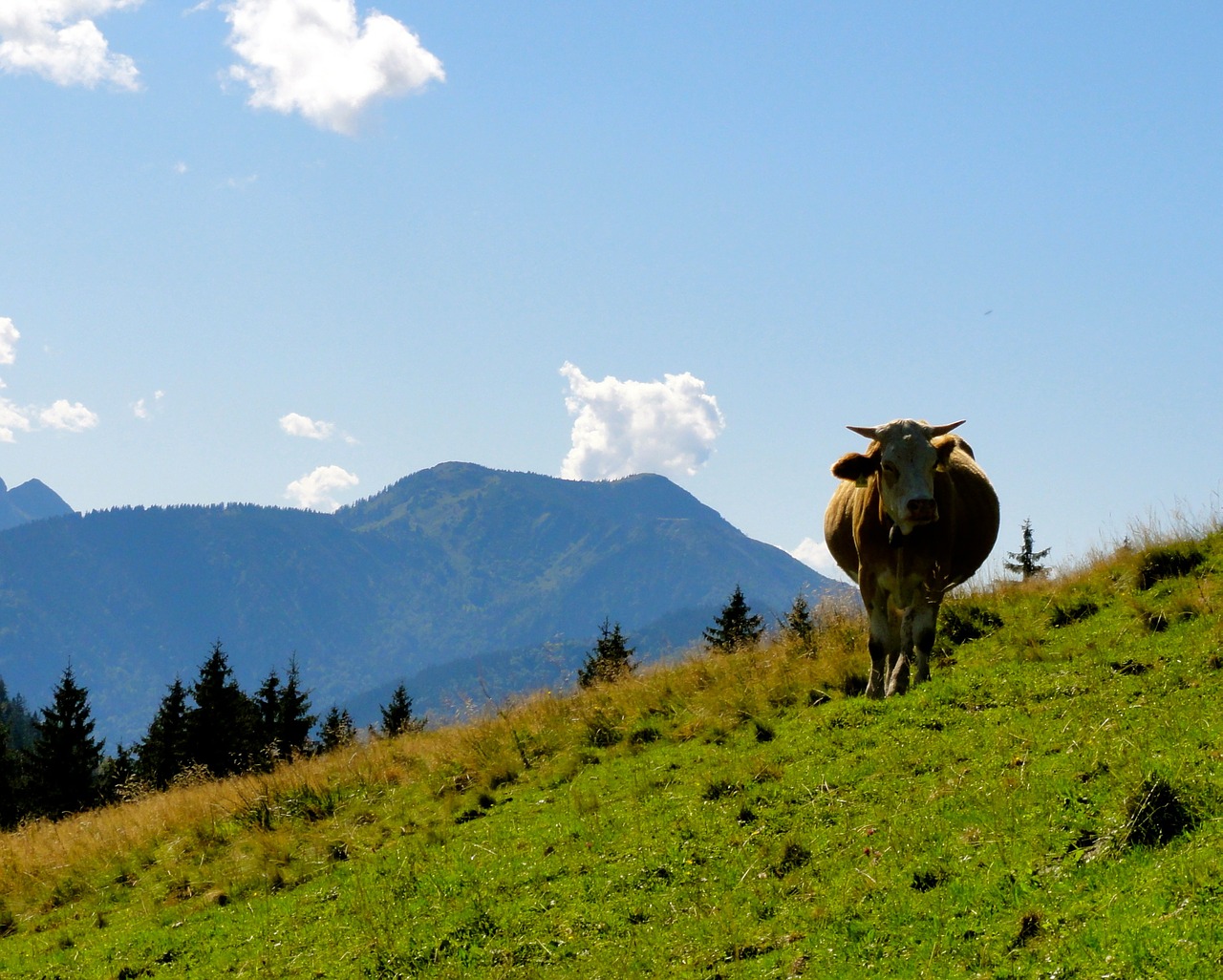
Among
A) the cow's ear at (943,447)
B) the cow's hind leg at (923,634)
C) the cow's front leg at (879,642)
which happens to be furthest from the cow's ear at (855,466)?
the cow's hind leg at (923,634)

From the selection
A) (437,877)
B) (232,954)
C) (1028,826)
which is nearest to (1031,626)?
(1028,826)

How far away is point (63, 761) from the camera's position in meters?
51.3

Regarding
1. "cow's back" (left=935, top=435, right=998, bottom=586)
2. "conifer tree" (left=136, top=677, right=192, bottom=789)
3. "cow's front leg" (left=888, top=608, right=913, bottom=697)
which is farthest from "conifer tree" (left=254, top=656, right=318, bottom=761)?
"cow's front leg" (left=888, top=608, right=913, bottom=697)

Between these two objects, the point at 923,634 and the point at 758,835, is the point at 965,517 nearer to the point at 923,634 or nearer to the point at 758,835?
the point at 923,634

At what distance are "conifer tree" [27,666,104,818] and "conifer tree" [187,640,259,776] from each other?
5.30 meters

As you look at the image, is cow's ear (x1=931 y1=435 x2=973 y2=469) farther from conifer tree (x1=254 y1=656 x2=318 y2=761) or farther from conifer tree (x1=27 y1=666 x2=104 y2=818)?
conifer tree (x1=27 y1=666 x2=104 y2=818)

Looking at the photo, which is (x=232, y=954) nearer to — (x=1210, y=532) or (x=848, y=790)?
(x=848, y=790)

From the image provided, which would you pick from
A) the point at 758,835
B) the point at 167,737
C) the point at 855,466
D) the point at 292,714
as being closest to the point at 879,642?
the point at 855,466

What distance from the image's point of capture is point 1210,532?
51.6 ft

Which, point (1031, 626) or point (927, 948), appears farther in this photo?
point (1031, 626)

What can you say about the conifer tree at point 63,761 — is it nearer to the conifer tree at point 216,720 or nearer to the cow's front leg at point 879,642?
the conifer tree at point 216,720

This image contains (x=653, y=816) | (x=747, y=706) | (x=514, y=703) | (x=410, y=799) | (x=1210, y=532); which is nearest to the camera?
(x=653, y=816)

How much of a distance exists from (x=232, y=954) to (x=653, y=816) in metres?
4.04

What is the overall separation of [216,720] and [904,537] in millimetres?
45194
